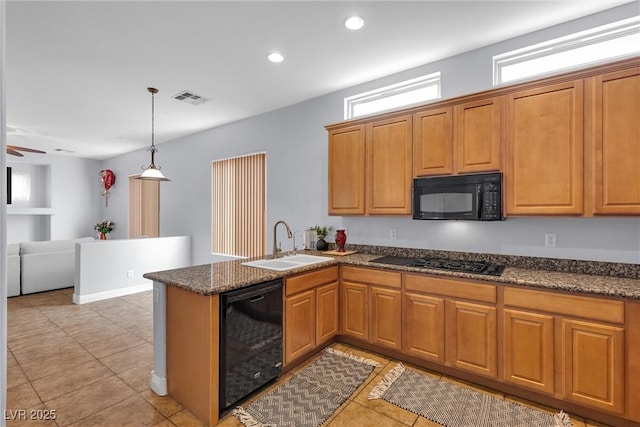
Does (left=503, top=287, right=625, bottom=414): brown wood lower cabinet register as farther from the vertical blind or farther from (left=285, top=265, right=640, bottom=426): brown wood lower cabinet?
the vertical blind

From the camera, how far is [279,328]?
97.5 inches

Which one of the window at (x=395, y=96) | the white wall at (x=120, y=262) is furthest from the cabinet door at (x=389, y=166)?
the white wall at (x=120, y=262)

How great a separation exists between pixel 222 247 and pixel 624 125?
5.12 meters

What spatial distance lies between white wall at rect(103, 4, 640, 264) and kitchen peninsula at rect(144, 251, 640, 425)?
19 cm

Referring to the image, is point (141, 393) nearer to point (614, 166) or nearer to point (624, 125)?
point (614, 166)

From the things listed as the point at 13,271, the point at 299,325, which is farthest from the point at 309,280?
the point at 13,271

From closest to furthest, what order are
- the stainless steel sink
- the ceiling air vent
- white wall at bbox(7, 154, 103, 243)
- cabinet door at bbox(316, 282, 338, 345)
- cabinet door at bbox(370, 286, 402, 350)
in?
cabinet door at bbox(370, 286, 402, 350), cabinet door at bbox(316, 282, 338, 345), the stainless steel sink, the ceiling air vent, white wall at bbox(7, 154, 103, 243)

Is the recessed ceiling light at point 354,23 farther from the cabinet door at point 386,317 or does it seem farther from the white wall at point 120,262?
the white wall at point 120,262

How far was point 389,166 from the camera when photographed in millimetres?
3137

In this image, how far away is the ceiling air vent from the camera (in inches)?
156

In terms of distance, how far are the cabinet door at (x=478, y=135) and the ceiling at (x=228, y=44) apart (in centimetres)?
65

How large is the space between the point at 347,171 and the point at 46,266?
5494 millimetres

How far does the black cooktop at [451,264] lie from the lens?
2.49 metres

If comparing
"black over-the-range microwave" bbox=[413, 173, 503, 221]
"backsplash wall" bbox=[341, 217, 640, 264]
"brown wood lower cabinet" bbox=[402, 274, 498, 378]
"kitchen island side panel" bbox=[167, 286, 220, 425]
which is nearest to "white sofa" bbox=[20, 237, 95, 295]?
"kitchen island side panel" bbox=[167, 286, 220, 425]
